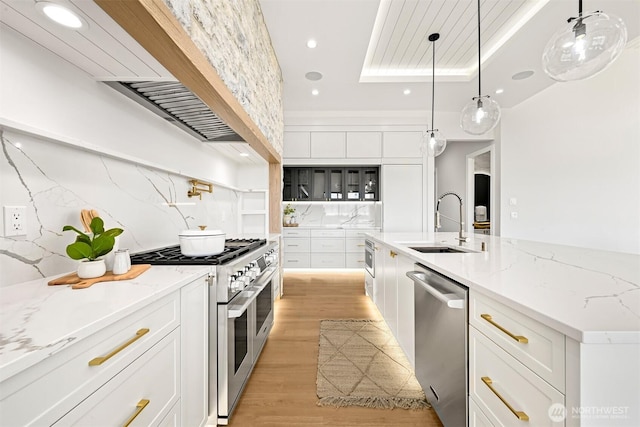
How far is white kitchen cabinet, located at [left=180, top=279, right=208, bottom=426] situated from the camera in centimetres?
109

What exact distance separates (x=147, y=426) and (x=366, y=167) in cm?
473

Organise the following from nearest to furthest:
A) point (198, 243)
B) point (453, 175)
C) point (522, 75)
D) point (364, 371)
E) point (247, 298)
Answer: point (198, 243) → point (247, 298) → point (364, 371) → point (522, 75) → point (453, 175)

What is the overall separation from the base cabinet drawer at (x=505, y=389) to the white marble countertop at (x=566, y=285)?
19 centimetres

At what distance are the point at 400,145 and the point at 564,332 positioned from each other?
459 cm

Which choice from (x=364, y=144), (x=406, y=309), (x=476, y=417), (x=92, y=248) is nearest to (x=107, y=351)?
(x=92, y=248)

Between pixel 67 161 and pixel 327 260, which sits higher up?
pixel 67 161

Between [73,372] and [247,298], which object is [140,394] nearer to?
[73,372]

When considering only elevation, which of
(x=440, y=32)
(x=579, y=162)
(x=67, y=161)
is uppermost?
(x=440, y=32)

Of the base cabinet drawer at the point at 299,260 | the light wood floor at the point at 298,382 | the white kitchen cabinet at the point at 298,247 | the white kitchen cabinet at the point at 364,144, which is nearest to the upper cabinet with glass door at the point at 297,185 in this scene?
the white kitchen cabinet at the point at 298,247

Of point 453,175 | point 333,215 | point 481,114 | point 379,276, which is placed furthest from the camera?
point 453,175

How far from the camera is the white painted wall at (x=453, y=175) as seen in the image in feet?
19.7

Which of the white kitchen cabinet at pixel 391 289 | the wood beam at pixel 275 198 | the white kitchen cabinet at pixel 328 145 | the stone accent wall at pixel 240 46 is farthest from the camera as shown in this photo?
the white kitchen cabinet at pixel 328 145

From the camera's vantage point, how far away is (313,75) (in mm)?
3420

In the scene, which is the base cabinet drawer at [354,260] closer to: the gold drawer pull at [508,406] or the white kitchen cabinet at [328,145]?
the white kitchen cabinet at [328,145]
